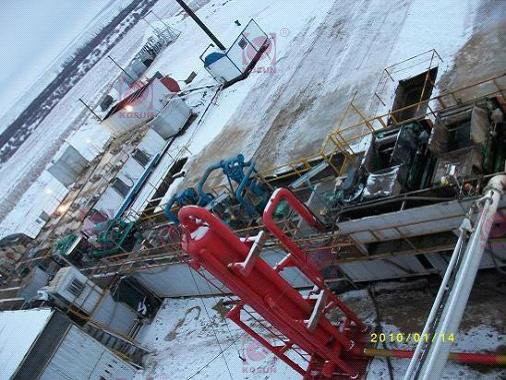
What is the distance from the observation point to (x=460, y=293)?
6.73 meters

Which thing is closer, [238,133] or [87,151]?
[238,133]

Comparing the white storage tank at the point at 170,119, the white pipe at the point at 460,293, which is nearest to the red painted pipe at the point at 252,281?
the white pipe at the point at 460,293

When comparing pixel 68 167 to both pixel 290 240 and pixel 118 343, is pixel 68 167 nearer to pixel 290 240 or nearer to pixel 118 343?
pixel 118 343

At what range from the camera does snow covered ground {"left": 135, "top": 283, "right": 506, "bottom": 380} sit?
10.1 meters

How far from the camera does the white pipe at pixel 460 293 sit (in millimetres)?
6273

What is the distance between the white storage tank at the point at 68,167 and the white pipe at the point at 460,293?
107 feet

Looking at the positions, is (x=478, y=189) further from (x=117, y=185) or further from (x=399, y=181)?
(x=117, y=185)

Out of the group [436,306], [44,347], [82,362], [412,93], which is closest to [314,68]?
[412,93]

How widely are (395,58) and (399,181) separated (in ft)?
33.4

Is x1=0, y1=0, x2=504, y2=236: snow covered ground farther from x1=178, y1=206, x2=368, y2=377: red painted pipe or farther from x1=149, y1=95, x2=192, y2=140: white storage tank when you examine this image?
x1=178, y1=206, x2=368, y2=377: red painted pipe

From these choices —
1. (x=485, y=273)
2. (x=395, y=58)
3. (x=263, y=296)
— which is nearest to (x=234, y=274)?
(x=263, y=296)

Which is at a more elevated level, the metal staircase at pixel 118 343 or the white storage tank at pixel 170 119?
the white storage tank at pixel 170 119

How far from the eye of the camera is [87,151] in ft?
129

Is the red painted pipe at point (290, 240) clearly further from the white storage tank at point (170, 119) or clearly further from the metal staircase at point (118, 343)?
the white storage tank at point (170, 119)
